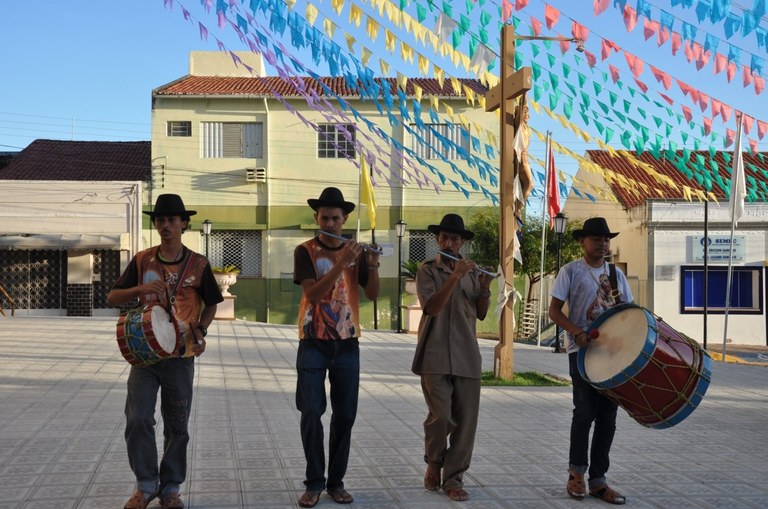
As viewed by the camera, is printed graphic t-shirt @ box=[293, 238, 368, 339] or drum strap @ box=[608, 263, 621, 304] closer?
printed graphic t-shirt @ box=[293, 238, 368, 339]

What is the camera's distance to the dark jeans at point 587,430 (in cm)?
578

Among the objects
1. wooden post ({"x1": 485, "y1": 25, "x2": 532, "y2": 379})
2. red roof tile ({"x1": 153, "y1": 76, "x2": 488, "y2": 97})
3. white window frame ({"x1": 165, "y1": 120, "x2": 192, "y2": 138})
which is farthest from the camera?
white window frame ({"x1": 165, "y1": 120, "x2": 192, "y2": 138})

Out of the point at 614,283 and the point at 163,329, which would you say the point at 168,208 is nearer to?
the point at 163,329

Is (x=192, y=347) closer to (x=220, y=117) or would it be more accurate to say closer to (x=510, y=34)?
(x=510, y=34)

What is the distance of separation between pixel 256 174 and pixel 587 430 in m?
27.1

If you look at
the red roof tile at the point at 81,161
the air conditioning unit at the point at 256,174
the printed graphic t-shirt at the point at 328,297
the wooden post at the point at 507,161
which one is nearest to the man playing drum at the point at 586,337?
the printed graphic t-shirt at the point at 328,297

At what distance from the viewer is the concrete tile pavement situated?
227 inches

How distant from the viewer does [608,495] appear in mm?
5648

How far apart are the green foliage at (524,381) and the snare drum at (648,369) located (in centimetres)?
677

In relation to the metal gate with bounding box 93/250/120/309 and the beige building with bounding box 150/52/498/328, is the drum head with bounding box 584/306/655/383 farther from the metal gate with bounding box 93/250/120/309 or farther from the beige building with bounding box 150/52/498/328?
the metal gate with bounding box 93/250/120/309

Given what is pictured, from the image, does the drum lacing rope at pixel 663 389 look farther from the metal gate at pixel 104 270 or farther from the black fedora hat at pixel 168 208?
the metal gate at pixel 104 270

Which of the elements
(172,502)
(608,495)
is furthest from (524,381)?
(172,502)

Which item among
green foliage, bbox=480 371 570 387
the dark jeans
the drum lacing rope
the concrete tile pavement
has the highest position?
the drum lacing rope

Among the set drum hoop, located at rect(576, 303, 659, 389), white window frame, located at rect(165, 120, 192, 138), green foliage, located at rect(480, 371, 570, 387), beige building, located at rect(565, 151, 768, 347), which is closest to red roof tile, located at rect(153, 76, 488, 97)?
white window frame, located at rect(165, 120, 192, 138)
